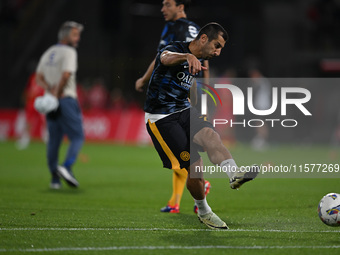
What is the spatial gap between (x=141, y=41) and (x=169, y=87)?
21139 mm

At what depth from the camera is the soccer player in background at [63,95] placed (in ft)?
34.4

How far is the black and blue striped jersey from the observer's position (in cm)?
812

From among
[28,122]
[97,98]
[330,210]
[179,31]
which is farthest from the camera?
[97,98]

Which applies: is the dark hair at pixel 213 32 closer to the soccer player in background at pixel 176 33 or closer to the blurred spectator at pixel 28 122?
the soccer player in background at pixel 176 33

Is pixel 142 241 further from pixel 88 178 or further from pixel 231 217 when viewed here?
pixel 88 178

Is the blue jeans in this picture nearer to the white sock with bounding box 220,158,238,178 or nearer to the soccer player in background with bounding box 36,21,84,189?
the soccer player in background with bounding box 36,21,84,189

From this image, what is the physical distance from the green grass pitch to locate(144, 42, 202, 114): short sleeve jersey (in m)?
1.32

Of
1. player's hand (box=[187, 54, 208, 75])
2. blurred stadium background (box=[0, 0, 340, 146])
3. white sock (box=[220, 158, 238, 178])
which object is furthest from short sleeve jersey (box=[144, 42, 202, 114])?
blurred stadium background (box=[0, 0, 340, 146])

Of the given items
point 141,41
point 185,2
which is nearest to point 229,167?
point 185,2

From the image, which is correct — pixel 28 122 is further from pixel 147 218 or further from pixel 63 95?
pixel 147 218

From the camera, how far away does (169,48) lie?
6570 mm

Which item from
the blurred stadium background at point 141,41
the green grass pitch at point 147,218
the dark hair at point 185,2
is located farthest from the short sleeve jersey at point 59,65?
the blurred stadium background at point 141,41

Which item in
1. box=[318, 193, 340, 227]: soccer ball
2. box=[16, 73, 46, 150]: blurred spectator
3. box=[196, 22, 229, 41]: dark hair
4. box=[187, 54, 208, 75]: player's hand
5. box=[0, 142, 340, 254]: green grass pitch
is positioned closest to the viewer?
box=[0, 142, 340, 254]: green grass pitch

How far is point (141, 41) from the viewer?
27.5 meters
